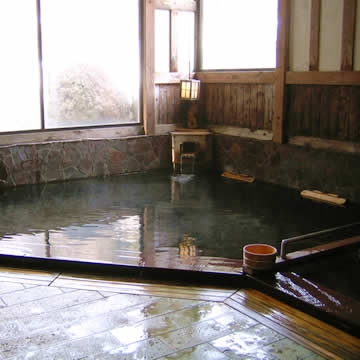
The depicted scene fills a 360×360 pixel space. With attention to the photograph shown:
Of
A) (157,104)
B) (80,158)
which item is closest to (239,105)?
(157,104)

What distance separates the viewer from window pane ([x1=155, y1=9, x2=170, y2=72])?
8.84 m

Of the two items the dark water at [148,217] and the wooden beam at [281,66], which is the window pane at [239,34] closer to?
the wooden beam at [281,66]

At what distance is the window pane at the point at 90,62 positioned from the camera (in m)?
7.75

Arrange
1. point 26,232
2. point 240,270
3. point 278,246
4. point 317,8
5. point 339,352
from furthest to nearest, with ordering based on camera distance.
Result: point 317,8, point 26,232, point 278,246, point 240,270, point 339,352

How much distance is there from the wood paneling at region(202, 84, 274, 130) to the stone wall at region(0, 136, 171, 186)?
1.02 meters

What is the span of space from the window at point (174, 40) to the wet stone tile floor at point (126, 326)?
5914 mm

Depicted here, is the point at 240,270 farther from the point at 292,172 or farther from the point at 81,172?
the point at 81,172

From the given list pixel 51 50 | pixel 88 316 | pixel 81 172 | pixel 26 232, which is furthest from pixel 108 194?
pixel 88 316

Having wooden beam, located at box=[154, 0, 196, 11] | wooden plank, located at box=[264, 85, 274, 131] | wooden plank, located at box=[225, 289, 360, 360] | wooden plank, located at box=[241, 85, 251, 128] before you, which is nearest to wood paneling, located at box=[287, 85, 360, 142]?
wooden plank, located at box=[264, 85, 274, 131]

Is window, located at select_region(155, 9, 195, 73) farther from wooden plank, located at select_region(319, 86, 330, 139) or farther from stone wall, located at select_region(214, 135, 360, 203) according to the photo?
wooden plank, located at select_region(319, 86, 330, 139)

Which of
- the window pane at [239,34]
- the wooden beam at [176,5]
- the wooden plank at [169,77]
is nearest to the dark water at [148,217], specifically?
the wooden plank at [169,77]

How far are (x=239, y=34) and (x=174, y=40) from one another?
128cm

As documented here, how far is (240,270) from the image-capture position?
3883 millimetres

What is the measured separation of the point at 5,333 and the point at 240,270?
5.85 feet
